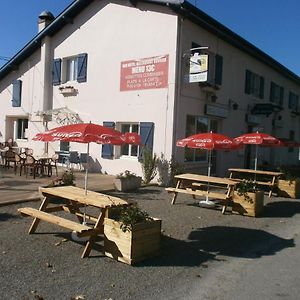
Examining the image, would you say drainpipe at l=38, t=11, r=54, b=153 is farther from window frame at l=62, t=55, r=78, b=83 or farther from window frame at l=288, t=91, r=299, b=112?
window frame at l=288, t=91, r=299, b=112

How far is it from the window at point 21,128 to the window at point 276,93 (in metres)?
13.0

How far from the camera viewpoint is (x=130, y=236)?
18.7ft

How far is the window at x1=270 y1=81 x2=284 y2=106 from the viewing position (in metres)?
22.4

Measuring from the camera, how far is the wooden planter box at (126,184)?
479 inches

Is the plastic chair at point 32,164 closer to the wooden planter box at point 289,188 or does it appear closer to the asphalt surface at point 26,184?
the asphalt surface at point 26,184

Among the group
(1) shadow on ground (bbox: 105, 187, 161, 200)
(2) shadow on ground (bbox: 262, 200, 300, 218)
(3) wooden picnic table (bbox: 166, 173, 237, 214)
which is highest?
(3) wooden picnic table (bbox: 166, 173, 237, 214)

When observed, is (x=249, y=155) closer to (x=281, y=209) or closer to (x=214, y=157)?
(x=214, y=157)

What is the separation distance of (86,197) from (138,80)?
9276mm

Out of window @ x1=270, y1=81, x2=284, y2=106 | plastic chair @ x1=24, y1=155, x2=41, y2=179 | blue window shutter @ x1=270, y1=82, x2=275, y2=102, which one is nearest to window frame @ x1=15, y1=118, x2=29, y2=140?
plastic chair @ x1=24, y1=155, x2=41, y2=179

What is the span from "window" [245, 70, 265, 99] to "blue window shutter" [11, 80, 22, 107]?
11.0 m

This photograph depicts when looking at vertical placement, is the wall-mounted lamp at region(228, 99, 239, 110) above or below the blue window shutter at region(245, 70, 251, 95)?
below

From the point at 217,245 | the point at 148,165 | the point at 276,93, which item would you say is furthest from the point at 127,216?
the point at 276,93

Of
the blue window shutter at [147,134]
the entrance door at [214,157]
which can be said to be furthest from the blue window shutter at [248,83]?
the blue window shutter at [147,134]

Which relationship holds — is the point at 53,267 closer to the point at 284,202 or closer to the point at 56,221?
the point at 56,221
